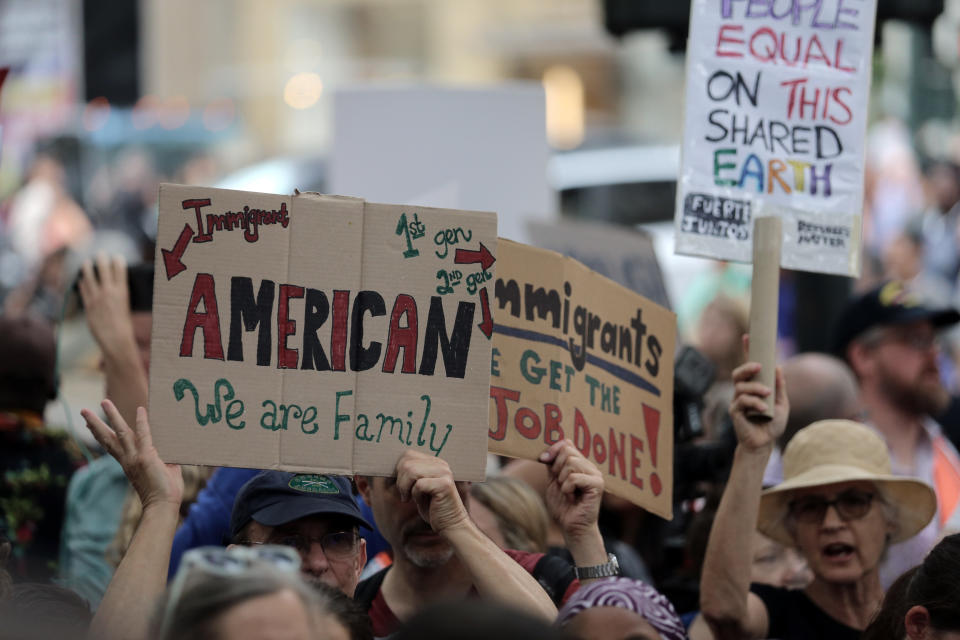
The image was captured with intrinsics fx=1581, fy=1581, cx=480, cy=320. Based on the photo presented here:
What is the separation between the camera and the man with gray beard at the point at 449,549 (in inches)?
133

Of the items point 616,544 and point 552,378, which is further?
point 616,544

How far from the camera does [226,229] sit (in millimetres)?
3412

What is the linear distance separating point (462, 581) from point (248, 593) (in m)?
1.34

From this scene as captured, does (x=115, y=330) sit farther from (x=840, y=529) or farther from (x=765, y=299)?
(x=840, y=529)

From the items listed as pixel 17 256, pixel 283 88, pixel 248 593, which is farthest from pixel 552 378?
pixel 283 88

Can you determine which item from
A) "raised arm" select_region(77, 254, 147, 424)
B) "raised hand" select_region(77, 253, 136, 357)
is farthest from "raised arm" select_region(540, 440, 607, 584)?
"raised hand" select_region(77, 253, 136, 357)

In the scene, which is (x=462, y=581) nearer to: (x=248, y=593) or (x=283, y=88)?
(x=248, y=593)

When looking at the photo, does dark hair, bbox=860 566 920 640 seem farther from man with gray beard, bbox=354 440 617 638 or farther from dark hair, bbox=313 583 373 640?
dark hair, bbox=313 583 373 640

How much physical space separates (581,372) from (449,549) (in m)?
0.55

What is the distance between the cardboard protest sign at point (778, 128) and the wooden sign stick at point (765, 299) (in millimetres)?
284

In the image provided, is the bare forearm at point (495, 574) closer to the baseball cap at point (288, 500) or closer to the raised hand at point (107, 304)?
the baseball cap at point (288, 500)

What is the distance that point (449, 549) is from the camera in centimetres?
375

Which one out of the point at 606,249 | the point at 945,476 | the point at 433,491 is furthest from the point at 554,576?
the point at 606,249

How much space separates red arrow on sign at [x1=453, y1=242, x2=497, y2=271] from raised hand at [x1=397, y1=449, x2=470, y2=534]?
447 millimetres
